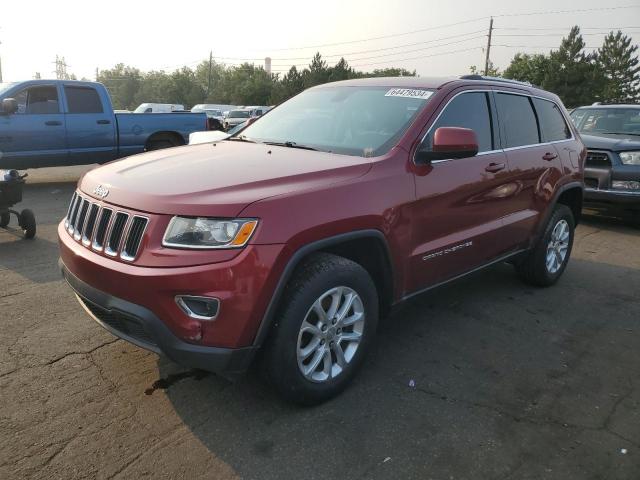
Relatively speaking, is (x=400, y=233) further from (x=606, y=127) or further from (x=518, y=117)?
(x=606, y=127)

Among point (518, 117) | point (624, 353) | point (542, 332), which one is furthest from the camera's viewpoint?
point (518, 117)

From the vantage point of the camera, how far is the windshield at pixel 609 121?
8.65 m

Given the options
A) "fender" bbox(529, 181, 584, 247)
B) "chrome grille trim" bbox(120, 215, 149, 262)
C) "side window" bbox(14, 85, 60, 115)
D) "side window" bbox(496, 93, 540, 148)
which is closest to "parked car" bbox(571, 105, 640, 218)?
"fender" bbox(529, 181, 584, 247)

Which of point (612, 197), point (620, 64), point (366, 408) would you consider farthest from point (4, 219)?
point (620, 64)

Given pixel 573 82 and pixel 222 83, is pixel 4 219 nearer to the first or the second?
pixel 573 82

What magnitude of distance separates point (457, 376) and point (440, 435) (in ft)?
2.21

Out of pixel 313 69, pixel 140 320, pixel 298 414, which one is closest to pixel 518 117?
pixel 298 414

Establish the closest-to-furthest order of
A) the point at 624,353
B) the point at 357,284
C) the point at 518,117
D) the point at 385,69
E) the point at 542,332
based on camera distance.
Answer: the point at 357,284
the point at 624,353
the point at 542,332
the point at 518,117
the point at 385,69

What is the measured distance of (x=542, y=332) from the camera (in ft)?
13.4

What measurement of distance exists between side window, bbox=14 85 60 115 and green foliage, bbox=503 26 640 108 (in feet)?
149

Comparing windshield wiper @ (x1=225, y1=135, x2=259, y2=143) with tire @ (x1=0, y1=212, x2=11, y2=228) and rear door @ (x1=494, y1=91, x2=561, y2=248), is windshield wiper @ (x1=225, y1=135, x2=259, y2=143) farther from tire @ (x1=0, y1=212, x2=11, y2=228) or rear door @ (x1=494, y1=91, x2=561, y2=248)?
tire @ (x1=0, y1=212, x2=11, y2=228)

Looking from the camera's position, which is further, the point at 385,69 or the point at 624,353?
the point at 385,69

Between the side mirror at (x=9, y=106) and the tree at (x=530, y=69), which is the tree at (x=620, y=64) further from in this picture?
the side mirror at (x=9, y=106)

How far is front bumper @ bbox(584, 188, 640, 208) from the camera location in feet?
24.5
